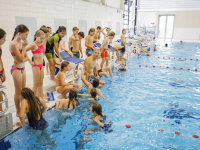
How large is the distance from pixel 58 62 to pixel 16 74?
2.15m

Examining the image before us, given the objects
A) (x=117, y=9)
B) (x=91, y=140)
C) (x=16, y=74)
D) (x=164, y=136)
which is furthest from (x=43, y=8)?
(x=117, y=9)

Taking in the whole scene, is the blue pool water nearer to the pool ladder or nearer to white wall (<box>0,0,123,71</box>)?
the pool ladder

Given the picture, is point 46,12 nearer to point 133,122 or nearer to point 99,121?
point 99,121

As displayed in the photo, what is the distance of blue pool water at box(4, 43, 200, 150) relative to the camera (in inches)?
119

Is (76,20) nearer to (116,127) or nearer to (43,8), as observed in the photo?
(43,8)

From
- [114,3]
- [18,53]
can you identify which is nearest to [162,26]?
[114,3]

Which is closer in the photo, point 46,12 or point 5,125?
point 5,125

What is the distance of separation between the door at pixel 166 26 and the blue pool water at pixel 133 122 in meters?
17.9

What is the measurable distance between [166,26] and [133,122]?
20.7 metres

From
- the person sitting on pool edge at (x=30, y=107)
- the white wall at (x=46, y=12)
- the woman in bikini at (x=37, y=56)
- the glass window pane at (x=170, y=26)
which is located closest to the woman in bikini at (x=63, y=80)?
the woman in bikini at (x=37, y=56)

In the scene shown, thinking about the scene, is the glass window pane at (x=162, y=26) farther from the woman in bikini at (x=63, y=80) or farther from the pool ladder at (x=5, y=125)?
the pool ladder at (x=5, y=125)

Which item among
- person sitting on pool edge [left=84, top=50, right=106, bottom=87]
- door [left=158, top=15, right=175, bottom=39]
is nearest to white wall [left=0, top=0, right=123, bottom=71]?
person sitting on pool edge [left=84, top=50, right=106, bottom=87]

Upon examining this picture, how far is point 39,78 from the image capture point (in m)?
3.88

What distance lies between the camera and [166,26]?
862 inches
